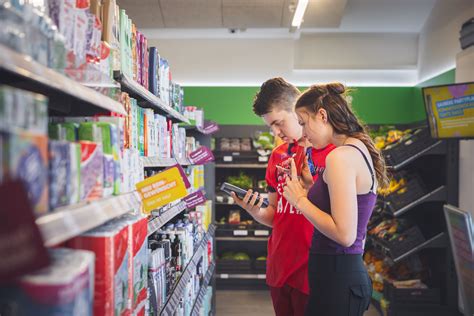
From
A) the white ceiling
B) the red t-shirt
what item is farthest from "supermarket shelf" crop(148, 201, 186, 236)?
the white ceiling

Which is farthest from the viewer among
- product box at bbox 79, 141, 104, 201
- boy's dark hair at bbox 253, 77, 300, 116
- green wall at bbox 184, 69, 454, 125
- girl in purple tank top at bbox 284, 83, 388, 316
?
green wall at bbox 184, 69, 454, 125

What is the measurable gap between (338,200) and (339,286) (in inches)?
16.6

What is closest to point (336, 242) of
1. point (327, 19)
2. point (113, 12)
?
point (113, 12)

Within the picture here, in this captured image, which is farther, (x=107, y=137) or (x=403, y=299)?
(x=403, y=299)

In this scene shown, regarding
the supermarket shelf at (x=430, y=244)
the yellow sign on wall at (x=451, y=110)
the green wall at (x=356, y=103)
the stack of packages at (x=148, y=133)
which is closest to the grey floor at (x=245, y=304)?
the supermarket shelf at (x=430, y=244)

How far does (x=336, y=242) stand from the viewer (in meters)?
2.03

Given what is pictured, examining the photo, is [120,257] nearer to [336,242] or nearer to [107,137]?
[107,137]

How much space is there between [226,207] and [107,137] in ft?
19.1

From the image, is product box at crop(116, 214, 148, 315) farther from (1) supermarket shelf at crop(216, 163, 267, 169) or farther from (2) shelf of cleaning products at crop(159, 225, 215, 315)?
(1) supermarket shelf at crop(216, 163, 267, 169)

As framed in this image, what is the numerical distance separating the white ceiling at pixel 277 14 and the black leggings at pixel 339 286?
4.46 m

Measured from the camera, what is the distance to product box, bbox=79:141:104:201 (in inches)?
43.3

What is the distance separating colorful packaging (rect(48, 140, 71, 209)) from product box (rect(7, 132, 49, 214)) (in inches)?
1.5

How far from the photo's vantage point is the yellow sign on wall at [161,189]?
177 centimetres

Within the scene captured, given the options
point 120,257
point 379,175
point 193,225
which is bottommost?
point 193,225
